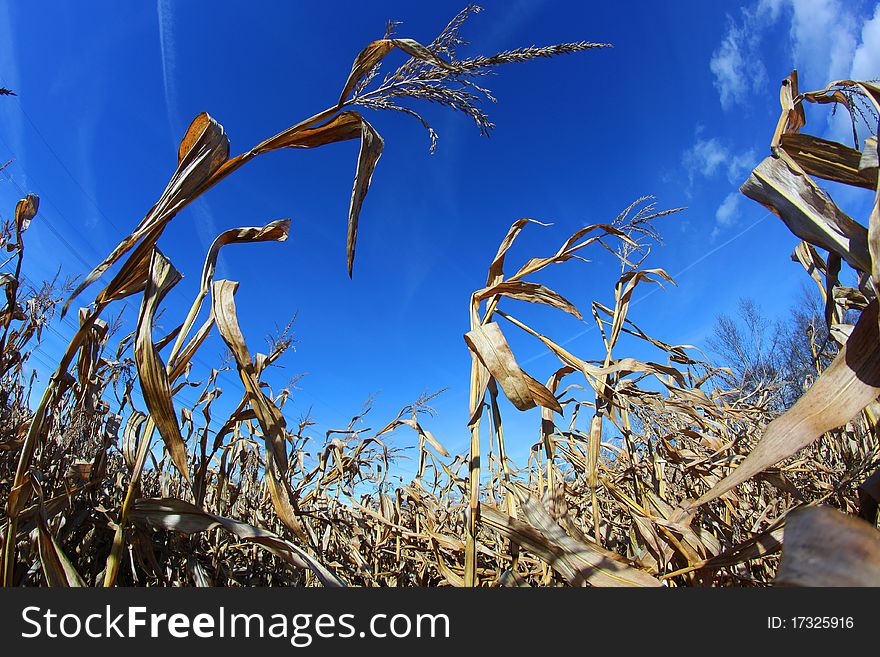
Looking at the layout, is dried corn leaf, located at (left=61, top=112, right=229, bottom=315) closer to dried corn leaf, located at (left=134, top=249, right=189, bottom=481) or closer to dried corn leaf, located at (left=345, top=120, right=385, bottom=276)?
dried corn leaf, located at (left=134, top=249, right=189, bottom=481)

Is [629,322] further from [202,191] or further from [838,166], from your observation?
[202,191]

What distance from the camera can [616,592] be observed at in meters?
0.70

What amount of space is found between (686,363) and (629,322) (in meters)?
0.52

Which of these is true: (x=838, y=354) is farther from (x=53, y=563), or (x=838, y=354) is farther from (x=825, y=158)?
(x=53, y=563)

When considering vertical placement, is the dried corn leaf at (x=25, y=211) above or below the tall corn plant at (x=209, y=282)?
above

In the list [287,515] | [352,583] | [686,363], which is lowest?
[352,583]

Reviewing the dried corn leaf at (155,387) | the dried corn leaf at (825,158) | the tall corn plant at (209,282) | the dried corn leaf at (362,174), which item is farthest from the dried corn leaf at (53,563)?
the dried corn leaf at (825,158)

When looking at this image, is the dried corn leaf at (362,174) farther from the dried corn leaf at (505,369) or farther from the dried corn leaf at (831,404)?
the dried corn leaf at (831,404)

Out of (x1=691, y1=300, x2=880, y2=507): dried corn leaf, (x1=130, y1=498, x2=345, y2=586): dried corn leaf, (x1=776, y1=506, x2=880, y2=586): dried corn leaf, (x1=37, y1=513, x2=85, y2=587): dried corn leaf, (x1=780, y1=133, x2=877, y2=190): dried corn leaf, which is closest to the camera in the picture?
(x1=776, y1=506, x2=880, y2=586): dried corn leaf

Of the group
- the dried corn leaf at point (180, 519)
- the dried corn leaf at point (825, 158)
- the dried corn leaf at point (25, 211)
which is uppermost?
the dried corn leaf at point (25, 211)

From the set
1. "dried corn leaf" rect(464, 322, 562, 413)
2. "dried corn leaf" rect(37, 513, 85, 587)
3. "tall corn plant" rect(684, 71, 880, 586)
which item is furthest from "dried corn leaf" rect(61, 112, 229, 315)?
"tall corn plant" rect(684, 71, 880, 586)

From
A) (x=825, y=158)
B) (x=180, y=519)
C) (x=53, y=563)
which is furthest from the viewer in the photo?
(x=180, y=519)

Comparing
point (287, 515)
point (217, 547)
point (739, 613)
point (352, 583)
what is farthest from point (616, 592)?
point (352, 583)

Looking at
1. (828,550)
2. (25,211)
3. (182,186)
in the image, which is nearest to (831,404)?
(828,550)
